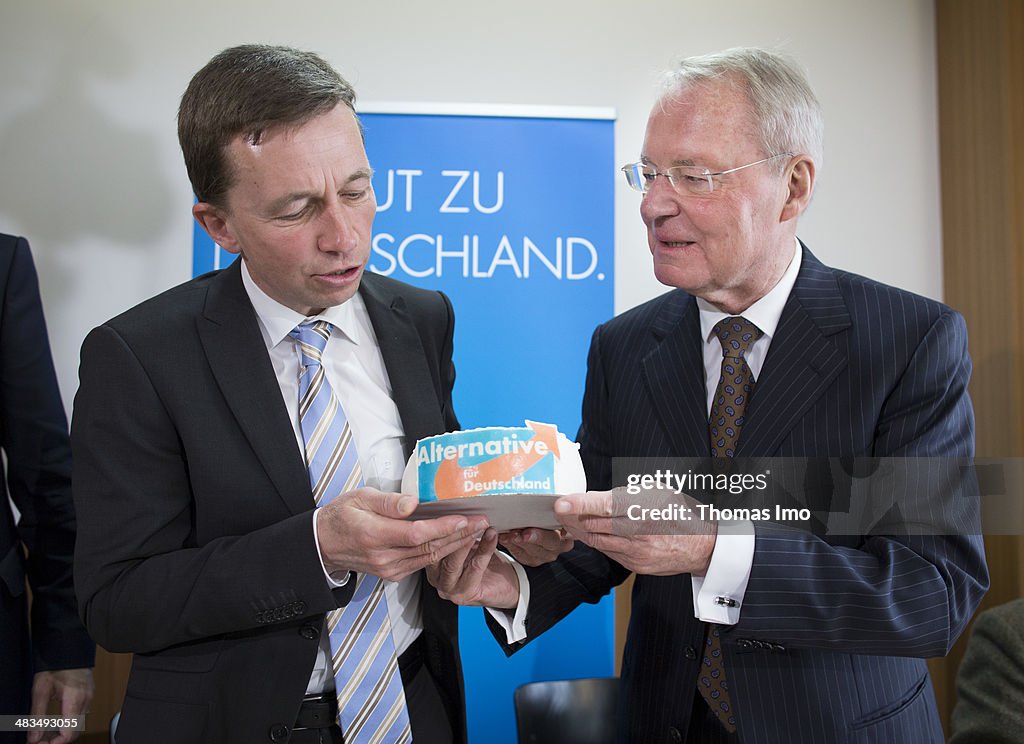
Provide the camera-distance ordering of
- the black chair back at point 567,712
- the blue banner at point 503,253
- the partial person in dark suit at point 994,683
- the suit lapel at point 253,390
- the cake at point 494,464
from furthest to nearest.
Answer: the blue banner at point 503,253, the black chair back at point 567,712, the partial person in dark suit at point 994,683, the suit lapel at point 253,390, the cake at point 494,464

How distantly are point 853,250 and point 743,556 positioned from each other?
2.46 m

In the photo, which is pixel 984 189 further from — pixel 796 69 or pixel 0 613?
pixel 0 613

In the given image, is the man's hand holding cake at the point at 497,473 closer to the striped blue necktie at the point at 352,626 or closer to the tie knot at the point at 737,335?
the striped blue necktie at the point at 352,626

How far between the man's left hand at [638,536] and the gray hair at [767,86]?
31.8 inches

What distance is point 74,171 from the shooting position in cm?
288

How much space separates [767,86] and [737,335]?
19.6 inches

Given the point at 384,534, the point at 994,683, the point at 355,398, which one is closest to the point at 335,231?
the point at 355,398

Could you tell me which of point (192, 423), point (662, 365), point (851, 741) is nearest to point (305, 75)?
point (192, 423)

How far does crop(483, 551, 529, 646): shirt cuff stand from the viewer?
1.84 metres

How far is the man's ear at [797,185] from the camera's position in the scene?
1.91 metres

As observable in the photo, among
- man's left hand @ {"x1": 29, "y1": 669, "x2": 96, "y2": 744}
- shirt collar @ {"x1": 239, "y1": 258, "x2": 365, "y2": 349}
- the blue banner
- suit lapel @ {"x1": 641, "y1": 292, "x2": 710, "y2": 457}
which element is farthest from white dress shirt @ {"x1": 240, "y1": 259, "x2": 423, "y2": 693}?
the blue banner

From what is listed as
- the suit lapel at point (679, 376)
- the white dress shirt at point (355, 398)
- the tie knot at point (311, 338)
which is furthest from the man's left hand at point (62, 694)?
the suit lapel at point (679, 376)

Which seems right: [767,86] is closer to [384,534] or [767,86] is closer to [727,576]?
[727,576]

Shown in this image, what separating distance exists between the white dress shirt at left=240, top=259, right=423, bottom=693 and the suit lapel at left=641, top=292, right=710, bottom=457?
1.75ft
